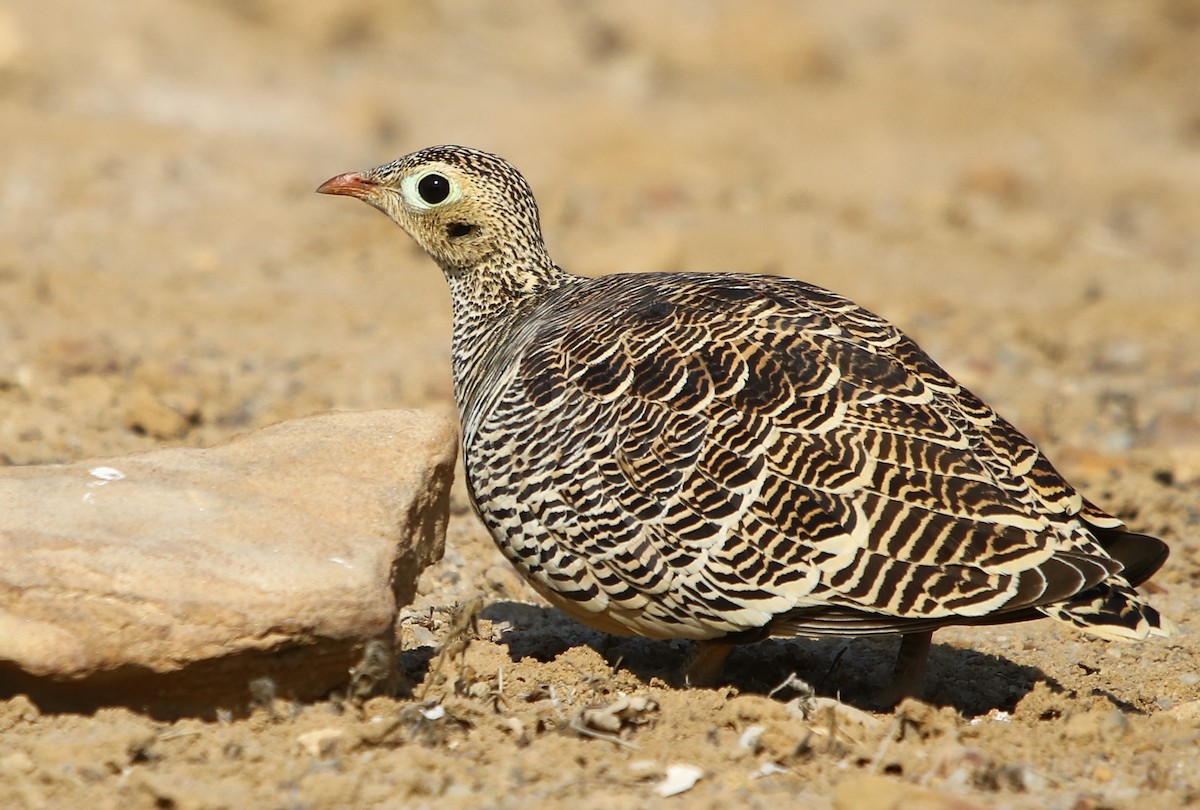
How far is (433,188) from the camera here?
257 inches

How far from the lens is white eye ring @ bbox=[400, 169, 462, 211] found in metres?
6.48

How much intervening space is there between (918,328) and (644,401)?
6555mm

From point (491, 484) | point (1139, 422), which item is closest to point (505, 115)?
point (1139, 422)

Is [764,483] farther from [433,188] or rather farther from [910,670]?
[433,188]

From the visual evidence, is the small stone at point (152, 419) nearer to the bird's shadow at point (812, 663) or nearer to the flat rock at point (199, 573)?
the bird's shadow at point (812, 663)

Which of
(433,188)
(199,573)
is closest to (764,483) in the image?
(199,573)

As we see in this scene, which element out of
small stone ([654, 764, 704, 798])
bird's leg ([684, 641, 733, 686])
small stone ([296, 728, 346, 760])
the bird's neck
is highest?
the bird's neck

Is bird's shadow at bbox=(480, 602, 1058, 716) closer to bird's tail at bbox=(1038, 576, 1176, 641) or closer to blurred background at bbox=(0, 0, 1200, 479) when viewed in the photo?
bird's tail at bbox=(1038, 576, 1176, 641)

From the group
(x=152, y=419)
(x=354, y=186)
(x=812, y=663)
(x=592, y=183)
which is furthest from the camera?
(x=592, y=183)

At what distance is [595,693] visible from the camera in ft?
17.4

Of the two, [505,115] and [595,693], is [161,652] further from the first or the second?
[505,115]

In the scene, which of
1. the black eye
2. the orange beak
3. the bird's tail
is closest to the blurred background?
the orange beak

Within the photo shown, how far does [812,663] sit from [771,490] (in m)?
1.30

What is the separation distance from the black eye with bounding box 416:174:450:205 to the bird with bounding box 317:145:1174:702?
42.5 inches
